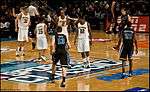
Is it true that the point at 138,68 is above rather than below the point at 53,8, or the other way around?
below

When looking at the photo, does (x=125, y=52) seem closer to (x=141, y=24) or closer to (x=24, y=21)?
(x=24, y=21)

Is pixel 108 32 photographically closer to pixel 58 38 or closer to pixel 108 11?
Answer: pixel 108 11

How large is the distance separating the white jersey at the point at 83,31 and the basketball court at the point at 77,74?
3.75 feet

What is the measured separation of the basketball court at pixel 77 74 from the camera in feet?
42.2

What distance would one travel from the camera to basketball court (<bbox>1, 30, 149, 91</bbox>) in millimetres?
12859

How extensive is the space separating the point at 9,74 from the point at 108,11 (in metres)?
17.9

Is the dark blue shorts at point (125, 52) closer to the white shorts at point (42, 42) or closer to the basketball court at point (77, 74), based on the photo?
the basketball court at point (77, 74)

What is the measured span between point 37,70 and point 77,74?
5.00 ft

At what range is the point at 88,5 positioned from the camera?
34781 millimetres

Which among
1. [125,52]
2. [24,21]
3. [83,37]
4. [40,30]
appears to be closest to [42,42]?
[40,30]

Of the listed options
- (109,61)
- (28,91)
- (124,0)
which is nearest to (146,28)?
(124,0)

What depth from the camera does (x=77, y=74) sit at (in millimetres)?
14789

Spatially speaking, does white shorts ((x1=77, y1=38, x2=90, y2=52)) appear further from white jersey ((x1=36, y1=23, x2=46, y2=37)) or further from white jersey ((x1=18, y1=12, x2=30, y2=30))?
white jersey ((x1=18, y1=12, x2=30, y2=30))

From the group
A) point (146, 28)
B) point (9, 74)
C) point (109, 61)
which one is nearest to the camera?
point (9, 74)
